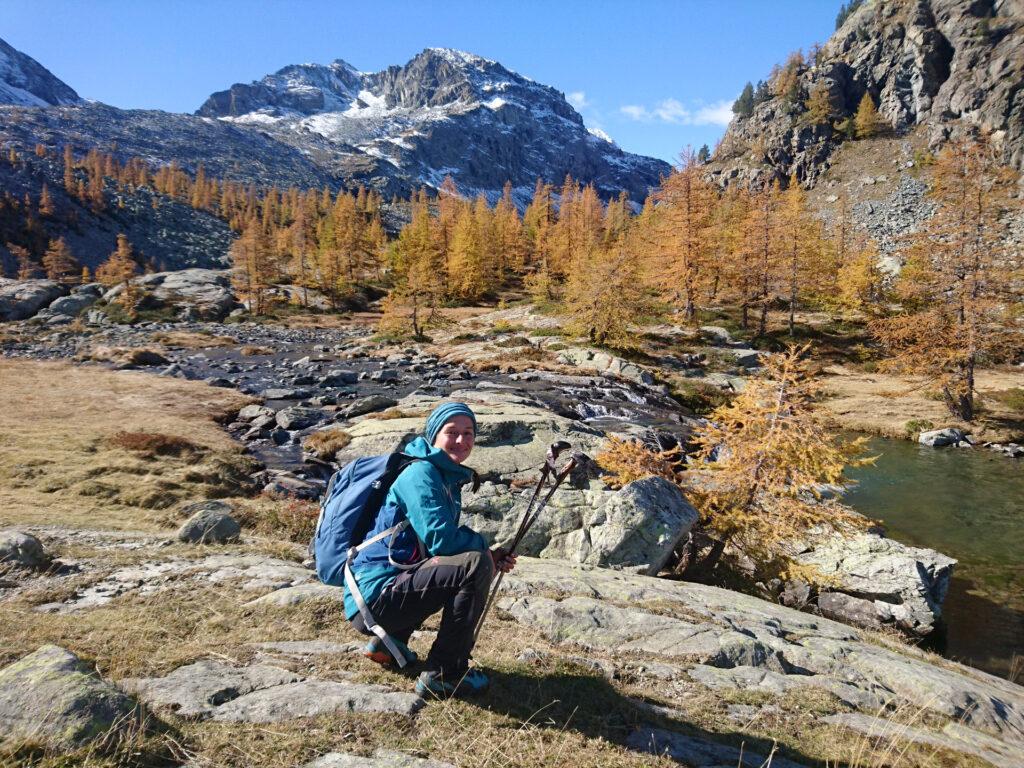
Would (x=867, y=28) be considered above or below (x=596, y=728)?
above

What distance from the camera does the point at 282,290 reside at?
232ft

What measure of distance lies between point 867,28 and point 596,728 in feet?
544

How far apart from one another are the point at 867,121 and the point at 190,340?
131823 mm

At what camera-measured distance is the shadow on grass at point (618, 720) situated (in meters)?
3.61

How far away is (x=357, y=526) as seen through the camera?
12.8 ft

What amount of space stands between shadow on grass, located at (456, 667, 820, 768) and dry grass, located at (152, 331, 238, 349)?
48272 millimetres

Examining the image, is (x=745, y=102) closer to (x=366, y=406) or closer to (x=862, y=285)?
(x=862, y=285)

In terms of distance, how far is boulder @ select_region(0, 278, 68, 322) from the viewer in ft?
192

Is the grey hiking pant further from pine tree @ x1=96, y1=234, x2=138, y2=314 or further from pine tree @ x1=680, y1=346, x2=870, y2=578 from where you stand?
pine tree @ x1=96, y1=234, x2=138, y2=314

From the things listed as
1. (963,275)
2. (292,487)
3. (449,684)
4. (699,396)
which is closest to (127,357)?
(292,487)

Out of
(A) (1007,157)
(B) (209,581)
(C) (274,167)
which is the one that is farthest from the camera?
(C) (274,167)

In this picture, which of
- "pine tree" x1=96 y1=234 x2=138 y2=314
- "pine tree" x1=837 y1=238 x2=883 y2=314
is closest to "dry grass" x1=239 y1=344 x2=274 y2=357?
"pine tree" x1=96 y1=234 x2=138 y2=314

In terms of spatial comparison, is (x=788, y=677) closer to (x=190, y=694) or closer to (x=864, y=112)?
(x=190, y=694)

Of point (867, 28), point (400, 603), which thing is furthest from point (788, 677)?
point (867, 28)
